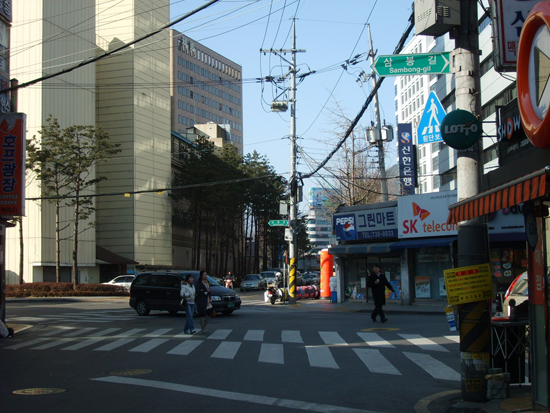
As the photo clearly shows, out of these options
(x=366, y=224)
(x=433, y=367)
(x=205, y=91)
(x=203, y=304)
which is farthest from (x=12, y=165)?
(x=205, y=91)

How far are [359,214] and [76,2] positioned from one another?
110 feet

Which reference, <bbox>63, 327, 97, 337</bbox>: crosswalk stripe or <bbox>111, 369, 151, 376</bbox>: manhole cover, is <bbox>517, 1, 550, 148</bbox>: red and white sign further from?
<bbox>63, 327, 97, 337</bbox>: crosswalk stripe

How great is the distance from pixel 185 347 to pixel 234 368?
10.6 feet

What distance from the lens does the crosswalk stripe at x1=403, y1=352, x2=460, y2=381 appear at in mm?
9590

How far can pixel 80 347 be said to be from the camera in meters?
14.1

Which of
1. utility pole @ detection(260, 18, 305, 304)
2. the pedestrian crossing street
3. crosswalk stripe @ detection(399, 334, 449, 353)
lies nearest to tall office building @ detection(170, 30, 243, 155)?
utility pole @ detection(260, 18, 305, 304)

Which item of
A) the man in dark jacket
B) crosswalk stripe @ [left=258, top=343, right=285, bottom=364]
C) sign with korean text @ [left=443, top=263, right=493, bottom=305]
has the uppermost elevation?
sign with korean text @ [left=443, top=263, right=493, bottom=305]

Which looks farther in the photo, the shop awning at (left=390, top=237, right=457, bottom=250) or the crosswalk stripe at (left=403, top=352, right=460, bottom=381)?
the shop awning at (left=390, top=237, right=457, bottom=250)

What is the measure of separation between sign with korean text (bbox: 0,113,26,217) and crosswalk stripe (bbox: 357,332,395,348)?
1018 centimetres

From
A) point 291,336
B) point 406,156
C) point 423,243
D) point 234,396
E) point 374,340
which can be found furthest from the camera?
point 406,156

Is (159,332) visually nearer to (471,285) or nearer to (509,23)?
(471,285)

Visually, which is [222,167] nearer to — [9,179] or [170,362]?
[9,179]

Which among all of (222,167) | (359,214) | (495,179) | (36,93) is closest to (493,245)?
(359,214)

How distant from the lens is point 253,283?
56.8 meters
